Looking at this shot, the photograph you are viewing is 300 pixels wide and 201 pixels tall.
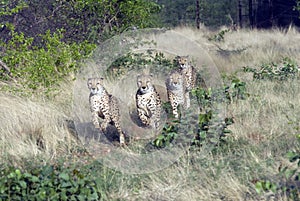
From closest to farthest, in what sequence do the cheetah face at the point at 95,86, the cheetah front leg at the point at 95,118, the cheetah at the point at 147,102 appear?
the cheetah face at the point at 95,86, the cheetah front leg at the point at 95,118, the cheetah at the point at 147,102

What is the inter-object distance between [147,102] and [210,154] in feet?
3.80

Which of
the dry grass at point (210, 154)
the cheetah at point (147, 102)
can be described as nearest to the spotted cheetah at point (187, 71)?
the dry grass at point (210, 154)

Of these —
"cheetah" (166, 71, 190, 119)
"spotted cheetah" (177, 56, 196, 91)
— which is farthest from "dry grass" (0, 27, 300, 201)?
"spotted cheetah" (177, 56, 196, 91)

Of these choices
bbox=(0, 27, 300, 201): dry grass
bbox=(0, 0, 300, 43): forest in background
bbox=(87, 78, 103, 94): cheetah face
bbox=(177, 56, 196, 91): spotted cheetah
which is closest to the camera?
bbox=(0, 27, 300, 201): dry grass

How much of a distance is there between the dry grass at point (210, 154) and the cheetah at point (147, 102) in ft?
3.05

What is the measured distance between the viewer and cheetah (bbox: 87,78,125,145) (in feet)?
18.5

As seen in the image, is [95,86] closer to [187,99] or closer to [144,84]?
[144,84]

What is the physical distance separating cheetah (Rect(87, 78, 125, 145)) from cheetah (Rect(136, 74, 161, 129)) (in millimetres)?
317

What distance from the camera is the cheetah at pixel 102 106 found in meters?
5.64

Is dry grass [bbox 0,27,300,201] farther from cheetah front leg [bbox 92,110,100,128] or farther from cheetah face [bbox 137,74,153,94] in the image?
cheetah face [bbox 137,74,153,94]

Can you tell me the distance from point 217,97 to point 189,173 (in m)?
1.87

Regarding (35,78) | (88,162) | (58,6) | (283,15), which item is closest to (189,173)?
(88,162)

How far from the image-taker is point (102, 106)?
5.66 m

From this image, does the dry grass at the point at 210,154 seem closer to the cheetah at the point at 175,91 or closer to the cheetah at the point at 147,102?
the cheetah at the point at 175,91
